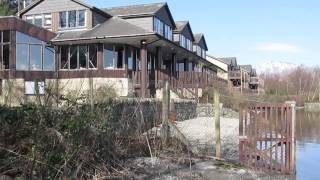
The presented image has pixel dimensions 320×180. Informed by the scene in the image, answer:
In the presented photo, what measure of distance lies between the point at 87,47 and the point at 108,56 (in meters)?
1.72

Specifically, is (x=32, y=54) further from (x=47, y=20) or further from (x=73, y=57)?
(x=47, y=20)

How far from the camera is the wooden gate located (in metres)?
12.9

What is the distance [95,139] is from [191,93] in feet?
88.0

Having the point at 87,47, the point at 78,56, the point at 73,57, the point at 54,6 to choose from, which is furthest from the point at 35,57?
the point at 54,6

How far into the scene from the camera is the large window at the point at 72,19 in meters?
37.3

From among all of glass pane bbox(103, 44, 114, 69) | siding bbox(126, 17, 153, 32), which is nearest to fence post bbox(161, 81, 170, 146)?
glass pane bbox(103, 44, 114, 69)

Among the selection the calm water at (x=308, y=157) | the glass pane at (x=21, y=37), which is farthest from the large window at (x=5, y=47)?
the calm water at (x=308, y=157)

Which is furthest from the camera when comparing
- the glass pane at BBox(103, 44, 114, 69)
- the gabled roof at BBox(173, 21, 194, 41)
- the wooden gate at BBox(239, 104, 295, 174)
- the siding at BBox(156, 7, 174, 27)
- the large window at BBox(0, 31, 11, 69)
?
the gabled roof at BBox(173, 21, 194, 41)

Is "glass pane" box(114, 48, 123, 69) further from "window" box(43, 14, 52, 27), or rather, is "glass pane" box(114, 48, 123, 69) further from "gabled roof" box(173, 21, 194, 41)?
"gabled roof" box(173, 21, 194, 41)

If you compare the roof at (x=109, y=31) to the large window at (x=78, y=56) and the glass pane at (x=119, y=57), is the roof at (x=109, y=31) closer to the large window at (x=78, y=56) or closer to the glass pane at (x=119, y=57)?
the large window at (x=78, y=56)

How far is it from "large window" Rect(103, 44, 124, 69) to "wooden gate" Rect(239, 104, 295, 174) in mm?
22634

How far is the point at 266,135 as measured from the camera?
1305 centimetres

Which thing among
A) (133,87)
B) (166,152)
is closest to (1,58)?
(133,87)

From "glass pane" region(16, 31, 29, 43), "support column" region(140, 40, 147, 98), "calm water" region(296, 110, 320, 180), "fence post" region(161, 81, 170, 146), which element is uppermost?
"glass pane" region(16, 31, 29, 43)
